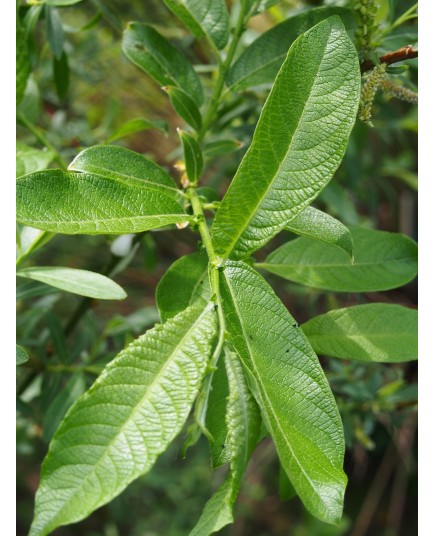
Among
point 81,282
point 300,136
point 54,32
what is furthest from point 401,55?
point 54,32

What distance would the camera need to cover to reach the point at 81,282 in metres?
0.69

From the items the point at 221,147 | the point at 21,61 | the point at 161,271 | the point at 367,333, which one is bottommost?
the point at 161,271

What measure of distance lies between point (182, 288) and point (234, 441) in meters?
0.20

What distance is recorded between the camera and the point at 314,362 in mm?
559

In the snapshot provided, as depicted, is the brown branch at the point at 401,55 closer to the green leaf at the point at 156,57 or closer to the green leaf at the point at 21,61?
the green leaf at the point at 156,57

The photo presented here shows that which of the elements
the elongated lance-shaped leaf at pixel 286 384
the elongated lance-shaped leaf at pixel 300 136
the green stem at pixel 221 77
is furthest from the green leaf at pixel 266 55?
the elongated lance-shaped leaf at pixel 286 384

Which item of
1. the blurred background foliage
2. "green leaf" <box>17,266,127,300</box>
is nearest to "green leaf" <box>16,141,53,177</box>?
the blurred background foliage

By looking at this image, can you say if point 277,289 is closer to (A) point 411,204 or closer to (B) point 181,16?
(A) point 411,204

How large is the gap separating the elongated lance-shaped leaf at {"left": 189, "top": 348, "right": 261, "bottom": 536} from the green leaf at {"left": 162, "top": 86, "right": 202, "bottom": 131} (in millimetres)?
341

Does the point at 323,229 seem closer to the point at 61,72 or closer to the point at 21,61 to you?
the point at 21,61

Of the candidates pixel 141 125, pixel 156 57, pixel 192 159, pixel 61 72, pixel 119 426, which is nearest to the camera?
pixel 119 426

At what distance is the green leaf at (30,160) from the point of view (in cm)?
82

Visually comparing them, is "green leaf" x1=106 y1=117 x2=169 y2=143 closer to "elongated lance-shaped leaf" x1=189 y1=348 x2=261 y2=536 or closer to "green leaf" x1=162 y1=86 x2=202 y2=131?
"green leaf" x1=162 y1=86 x2=202 y2=131

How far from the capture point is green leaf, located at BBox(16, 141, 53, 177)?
2.67 feet
